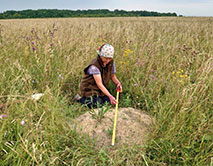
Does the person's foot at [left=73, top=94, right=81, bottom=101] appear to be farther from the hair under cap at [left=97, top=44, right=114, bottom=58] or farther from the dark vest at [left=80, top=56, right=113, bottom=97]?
the hair under cap at [left=97, top=44, right=114, bottom=58]

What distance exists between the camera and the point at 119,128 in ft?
6.22

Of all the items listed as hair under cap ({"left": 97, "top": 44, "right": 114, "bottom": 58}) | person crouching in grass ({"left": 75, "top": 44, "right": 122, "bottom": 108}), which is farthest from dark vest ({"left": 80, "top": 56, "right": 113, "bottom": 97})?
hair under cap ({"left": 97, "top": 44, "right": 114, "bottom": 58})

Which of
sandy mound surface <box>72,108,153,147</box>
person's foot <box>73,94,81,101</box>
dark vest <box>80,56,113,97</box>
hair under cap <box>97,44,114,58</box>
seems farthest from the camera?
person's foot <box>73,94,81,101</box>

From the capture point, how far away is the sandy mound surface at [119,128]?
1752mm

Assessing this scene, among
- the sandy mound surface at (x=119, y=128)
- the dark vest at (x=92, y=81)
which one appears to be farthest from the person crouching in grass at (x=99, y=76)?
the sandy mound surface at (x=119, y=128)

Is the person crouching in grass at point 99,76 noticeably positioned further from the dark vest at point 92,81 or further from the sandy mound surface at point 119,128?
the sandy mound surface at point 119,128

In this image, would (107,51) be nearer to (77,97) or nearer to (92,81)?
(92,81)

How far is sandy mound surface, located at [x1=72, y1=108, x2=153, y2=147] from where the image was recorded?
1.75 meters

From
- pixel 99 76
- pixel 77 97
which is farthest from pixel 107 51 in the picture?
pixel 77 97

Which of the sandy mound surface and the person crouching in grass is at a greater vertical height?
the person crouching in grass

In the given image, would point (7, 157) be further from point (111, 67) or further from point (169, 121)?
point (111, 67)

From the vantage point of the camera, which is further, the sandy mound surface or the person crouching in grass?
the person crouching in grass

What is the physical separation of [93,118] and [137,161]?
2.29 ft

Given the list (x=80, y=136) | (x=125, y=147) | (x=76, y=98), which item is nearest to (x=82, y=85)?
(x=76, y=98)
